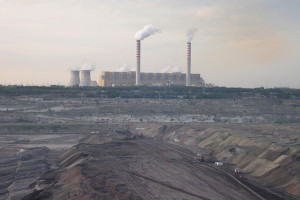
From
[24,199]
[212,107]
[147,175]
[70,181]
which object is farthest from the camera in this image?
[212,107]

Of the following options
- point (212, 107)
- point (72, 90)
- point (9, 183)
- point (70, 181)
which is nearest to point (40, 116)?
point (72, 90)

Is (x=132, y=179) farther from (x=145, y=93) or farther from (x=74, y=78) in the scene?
(x=74, y=78)

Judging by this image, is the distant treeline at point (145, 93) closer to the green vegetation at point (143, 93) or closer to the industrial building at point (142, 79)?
the green vegetation at point (143, 93)

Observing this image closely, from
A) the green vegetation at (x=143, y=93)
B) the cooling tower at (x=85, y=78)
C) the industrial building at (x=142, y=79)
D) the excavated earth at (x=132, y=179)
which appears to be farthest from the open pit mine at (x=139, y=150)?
the industrial building at (x=142, y=79)

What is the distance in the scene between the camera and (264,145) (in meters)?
51.0

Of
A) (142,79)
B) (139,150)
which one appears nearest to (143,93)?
(142,79)

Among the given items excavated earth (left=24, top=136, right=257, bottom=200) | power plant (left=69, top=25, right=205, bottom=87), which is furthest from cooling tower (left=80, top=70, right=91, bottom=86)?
excavated earth (left=24, top=136, right=257, bottom=200)

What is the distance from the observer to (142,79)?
152000 mm

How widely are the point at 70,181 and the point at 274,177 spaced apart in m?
19.4

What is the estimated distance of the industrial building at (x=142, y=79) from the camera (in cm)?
15212

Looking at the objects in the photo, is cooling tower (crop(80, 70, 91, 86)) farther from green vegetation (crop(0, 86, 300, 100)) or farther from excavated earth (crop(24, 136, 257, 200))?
excavated earth (crop(24, 136, 257, 200))

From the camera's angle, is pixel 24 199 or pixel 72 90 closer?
pixel 24 199

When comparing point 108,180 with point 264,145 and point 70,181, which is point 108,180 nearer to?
point 70,181

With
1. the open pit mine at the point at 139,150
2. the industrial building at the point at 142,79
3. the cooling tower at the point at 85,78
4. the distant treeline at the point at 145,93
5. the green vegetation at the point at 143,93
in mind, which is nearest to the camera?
the open pit mine at the point at 139,150
